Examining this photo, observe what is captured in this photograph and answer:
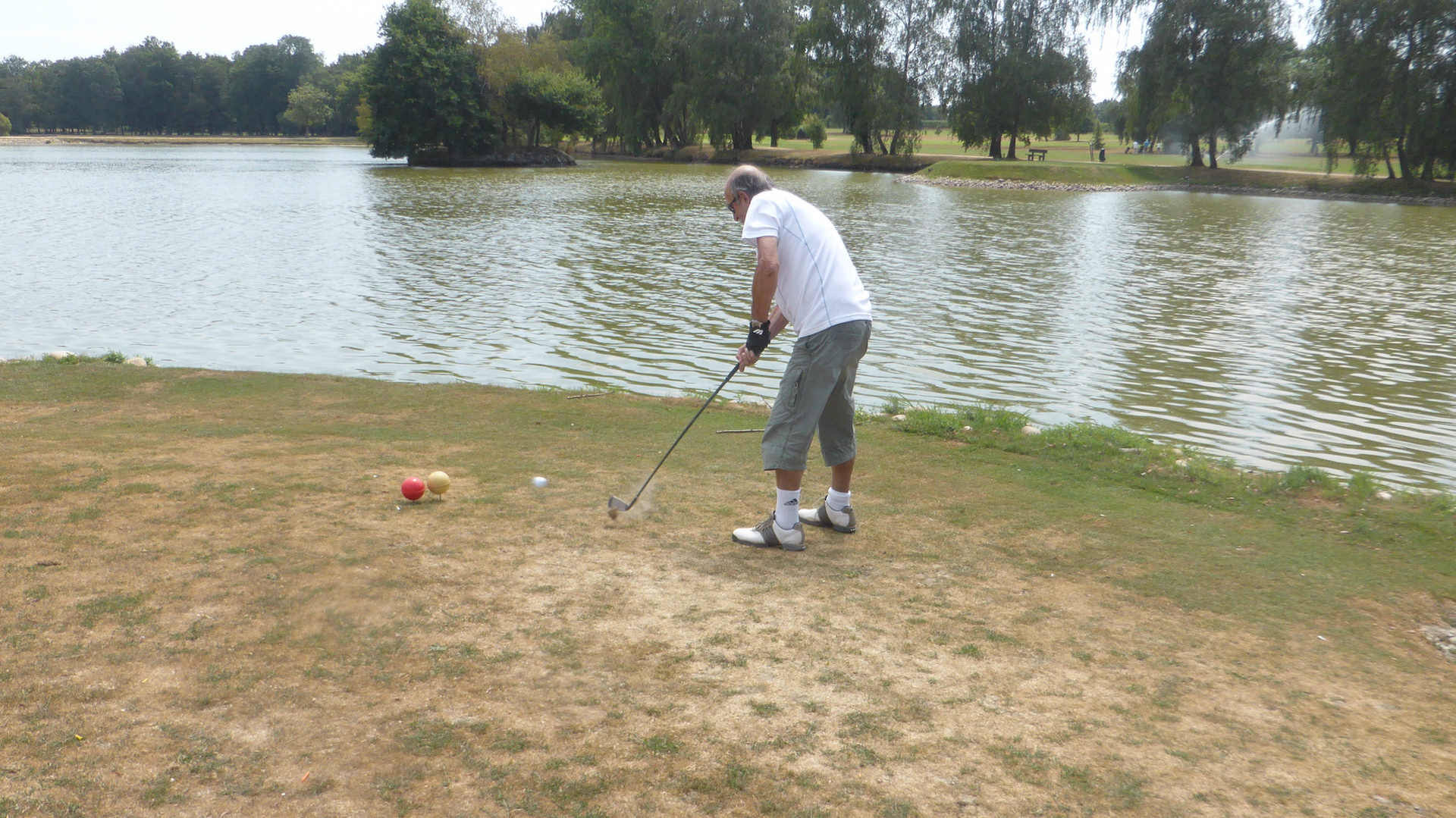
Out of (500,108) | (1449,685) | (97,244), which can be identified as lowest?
(1449,685)

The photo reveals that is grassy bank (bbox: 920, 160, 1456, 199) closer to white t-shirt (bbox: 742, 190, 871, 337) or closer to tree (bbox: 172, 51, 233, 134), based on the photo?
white t-shirt (bbox: 742, 190, 871, 337)

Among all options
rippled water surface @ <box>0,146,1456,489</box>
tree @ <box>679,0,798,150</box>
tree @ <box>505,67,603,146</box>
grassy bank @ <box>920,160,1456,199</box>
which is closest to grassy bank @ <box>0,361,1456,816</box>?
rippled water surface @ <box>0,146,1456,489</box>

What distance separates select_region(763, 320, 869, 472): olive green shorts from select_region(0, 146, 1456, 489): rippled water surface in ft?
18.0

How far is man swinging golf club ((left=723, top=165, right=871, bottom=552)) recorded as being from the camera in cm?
544

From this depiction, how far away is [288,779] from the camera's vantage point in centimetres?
325

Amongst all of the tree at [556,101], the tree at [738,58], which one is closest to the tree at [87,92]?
the tree at [556,101]

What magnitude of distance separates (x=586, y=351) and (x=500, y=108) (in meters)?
67.1

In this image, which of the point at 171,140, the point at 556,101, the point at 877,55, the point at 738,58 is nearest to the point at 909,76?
the point at 877,55

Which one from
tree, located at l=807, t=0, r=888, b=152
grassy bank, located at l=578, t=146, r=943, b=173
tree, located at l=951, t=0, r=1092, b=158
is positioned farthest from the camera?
Result: grassy bank, located at l=578, t=146, r=943, b=173

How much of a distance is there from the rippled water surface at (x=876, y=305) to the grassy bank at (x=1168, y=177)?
57.8 ft

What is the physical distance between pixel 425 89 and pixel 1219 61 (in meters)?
51.6

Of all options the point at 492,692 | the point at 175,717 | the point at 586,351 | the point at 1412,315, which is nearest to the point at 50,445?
Result: the point at 175,717

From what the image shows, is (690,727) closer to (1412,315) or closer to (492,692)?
(492,692)

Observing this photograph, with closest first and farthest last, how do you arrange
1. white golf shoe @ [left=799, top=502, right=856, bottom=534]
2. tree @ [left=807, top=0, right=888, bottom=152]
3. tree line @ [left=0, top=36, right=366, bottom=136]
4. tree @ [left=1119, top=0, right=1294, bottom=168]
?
white golf shoe @ [left=799, top=502, right=856, bottom=534], tree @ [left=1119, top=0, right=1294, bottom=168], tree @ [left=807, top=0, right=888, bottom=152], tree line @ [left=0, top=36, right=366, bottom=136]
